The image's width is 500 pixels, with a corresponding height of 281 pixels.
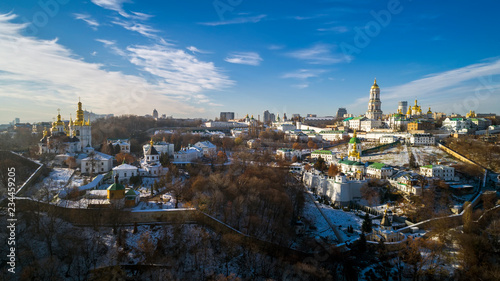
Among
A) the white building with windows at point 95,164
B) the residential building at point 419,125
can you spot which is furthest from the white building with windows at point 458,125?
the white building with windows at point 95,164

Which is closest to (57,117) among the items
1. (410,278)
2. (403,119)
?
(410,278)

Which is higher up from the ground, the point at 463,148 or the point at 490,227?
the point at 463,148

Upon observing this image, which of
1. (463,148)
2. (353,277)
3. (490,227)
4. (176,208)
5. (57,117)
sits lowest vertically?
(353,277)

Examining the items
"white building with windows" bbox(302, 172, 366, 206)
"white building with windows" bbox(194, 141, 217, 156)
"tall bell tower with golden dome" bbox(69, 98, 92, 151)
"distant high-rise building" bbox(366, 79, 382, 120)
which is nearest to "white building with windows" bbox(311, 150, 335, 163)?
"white building with windows" bbox(302, 172, 366, 206)

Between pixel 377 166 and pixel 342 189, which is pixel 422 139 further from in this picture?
pixel 342 189

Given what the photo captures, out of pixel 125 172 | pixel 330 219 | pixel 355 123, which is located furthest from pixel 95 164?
pixel 355 123

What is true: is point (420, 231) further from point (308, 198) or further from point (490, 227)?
point (308, 198)

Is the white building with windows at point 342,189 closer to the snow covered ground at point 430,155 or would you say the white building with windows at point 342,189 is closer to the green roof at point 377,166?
the green roof at point 377,166
